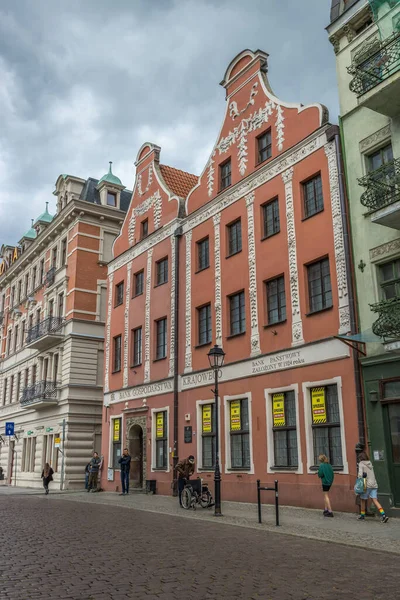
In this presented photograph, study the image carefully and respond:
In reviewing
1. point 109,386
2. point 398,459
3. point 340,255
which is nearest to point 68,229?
point 109,386

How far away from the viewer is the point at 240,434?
21.1 metres

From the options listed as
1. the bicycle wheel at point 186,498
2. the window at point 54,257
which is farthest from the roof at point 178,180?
the bicycle wheel at point 186,498

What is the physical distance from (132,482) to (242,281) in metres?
11.5

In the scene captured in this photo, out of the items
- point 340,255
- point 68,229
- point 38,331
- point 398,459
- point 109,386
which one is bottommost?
point 398,459

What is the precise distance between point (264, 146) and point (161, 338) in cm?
979

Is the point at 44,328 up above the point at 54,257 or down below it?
below

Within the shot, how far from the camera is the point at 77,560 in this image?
30.5ft

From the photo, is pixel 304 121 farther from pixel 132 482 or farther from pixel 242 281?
pixel 132 482

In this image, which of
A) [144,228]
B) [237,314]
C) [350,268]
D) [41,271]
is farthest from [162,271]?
[41,271]

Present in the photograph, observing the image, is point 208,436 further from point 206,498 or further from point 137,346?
point 137,346

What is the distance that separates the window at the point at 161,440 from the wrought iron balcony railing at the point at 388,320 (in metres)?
12.5

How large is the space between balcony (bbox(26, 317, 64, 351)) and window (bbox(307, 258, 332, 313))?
2055 cm

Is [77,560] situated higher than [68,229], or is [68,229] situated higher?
[68,229]

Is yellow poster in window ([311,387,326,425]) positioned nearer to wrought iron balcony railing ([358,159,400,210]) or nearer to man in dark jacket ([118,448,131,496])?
wrought iron balcony railing ([358,159,400,210])
